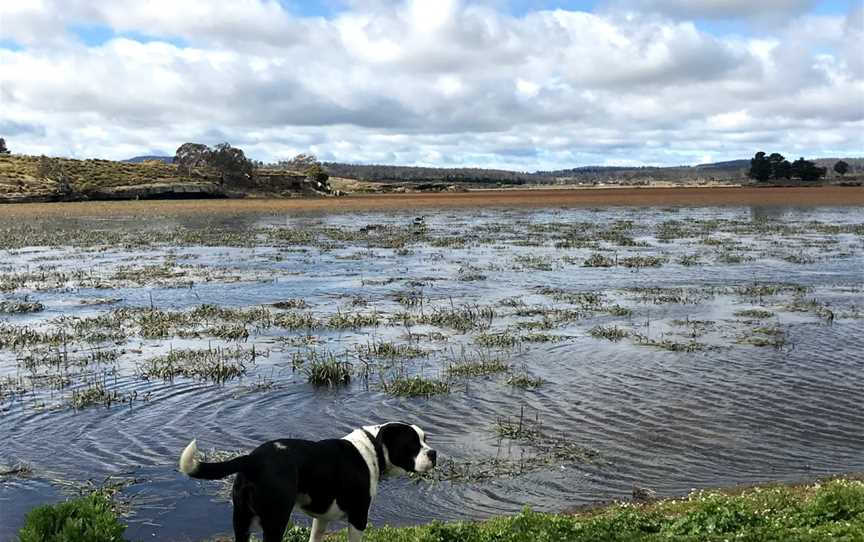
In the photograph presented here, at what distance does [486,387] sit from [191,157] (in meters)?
120

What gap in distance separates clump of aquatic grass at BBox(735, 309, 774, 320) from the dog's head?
682 inches

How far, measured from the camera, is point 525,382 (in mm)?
15625

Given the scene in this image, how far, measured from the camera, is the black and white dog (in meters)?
6.56

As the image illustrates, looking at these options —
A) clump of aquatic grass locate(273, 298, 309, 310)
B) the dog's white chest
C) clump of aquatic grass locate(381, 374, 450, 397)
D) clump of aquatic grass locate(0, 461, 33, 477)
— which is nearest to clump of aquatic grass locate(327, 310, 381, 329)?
clump of aquatic grass locate(273, 298, 309, 310)

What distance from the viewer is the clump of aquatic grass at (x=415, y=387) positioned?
1495 centimetres

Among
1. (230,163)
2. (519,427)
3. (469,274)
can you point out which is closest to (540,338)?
(519,427)

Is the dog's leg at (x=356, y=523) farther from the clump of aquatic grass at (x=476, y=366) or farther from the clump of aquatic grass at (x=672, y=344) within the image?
the clump of aquatic grass at (x=672, y=344)

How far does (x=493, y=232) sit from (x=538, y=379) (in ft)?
128

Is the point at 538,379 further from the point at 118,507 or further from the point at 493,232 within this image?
the point at 493,232

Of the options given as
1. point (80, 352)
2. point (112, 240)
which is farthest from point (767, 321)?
point (112, 240)

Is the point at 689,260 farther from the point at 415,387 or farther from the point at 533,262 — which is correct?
the point at 415,387

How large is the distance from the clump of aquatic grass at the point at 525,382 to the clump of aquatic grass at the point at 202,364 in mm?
5536

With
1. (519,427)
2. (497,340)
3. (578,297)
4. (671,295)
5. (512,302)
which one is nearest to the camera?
(519,427)

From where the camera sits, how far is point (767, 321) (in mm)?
21812
